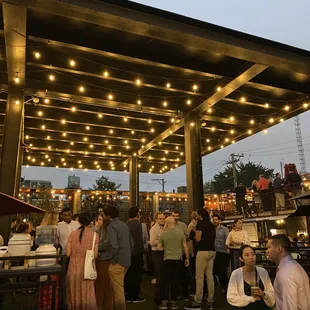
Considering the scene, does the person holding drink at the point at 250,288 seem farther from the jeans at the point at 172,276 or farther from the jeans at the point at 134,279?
the jeans at the point at 134,279

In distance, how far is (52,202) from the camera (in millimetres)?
17609

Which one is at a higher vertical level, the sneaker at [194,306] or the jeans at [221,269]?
the jeans at [221,269]

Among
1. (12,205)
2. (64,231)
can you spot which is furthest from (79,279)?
(64,231)

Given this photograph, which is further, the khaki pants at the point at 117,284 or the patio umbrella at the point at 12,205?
the khaki pants at the point at 117,284

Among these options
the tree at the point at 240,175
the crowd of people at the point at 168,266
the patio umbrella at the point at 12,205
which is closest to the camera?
the crowd of people at the point at 168,266

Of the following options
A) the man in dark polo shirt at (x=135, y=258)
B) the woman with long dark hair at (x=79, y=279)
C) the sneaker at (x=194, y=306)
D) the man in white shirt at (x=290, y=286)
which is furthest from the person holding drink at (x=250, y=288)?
the man in dark polo shirt at (x=135, y=258)

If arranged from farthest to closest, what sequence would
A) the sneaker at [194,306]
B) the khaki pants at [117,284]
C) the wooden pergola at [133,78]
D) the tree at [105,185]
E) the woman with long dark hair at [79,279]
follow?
1. the tree at [105,185]
2. the wooden pergola at [133,78]
3. the sneaker at [194,306]
4. the khaki pants at [117,284]
5. the woman with long dark hair at [79,279]

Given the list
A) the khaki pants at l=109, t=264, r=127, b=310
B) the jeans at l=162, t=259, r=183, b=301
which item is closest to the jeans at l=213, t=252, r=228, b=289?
the jeans at l=162, t=259, r=183, b=301

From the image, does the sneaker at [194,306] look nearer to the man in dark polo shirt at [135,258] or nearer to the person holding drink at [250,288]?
the man in dark polo shirt at [135,258]

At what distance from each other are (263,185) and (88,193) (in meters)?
9.98

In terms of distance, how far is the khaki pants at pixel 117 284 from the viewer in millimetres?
4172

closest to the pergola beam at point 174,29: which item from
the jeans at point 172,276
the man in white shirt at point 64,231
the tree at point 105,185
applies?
the man in white shirt at point 64,231

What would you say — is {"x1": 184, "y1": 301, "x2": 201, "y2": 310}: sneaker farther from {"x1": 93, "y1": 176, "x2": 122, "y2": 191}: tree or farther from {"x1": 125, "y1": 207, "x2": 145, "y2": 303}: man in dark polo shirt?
{"x1": 93, "y1": 176, "x2": 122, "y2": 191}: tree

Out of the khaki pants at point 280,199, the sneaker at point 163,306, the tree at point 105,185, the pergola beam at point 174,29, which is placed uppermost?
the tree at point 105,185
